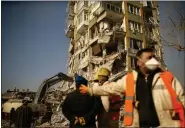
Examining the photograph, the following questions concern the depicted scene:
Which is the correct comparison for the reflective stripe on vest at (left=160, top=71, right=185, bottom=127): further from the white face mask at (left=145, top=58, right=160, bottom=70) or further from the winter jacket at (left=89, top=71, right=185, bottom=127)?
the white face mask at (left=145, top=58, right=160, bottom=70)

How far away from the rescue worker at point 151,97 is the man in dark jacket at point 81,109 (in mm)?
690

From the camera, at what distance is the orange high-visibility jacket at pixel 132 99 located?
2.35m

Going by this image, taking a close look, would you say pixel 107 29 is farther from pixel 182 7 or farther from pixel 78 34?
pixel 182 7

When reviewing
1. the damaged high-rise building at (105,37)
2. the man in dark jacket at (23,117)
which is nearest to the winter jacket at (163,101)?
the man in dark jacket at (23,117)

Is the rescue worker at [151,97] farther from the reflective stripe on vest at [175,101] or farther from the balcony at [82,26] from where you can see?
the balcony at [82,26]

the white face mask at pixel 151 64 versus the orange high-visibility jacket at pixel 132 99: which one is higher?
the white face mask at pixel 151 64

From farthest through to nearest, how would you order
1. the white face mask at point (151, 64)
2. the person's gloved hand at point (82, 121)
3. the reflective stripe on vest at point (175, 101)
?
1. the person's gloved hand at point (82, 121)
2. the white face mask at point (151, 64)
3. the reflective stripe on vest at point (175, 101)

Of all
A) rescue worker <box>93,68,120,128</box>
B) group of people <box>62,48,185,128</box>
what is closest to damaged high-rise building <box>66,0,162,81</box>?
rescue worker <box>93,68,120,128</box>

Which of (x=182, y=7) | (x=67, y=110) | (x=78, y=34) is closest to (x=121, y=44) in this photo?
(x=78, y=34)

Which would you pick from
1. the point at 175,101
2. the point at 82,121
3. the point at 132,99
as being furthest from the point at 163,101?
the point at 82,121

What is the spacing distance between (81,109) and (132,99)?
32.6 inches

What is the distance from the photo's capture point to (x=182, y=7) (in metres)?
4.84

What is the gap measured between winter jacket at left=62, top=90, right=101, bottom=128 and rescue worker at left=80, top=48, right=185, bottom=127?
689mm

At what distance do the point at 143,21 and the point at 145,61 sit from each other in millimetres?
9129
